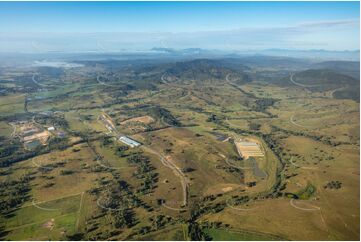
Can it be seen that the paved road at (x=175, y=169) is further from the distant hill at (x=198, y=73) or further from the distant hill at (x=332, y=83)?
the distant hill at (x=198, y=73)

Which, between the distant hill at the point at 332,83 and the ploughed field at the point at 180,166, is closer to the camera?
the ploughed field at the point at 180,166

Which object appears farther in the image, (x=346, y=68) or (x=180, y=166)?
(x=346, y=68)

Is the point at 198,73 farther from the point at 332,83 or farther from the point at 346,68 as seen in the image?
the point at 346,68

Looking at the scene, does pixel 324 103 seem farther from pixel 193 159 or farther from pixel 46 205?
pixel 46 205

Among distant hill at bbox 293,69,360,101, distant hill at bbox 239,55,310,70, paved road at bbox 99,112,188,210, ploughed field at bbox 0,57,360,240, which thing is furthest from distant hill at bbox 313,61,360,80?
paved road at bbox 99,112,188,210

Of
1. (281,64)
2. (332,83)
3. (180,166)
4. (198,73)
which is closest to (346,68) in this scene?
(281,64)

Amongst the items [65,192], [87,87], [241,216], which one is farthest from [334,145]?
[87,87]

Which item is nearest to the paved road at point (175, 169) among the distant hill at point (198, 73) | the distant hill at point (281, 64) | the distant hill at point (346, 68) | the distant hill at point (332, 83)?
the distant hill at point (332, 83)

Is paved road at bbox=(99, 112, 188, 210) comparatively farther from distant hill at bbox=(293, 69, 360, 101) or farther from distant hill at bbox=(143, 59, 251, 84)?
distant hill at bbox=(143, 59, 251, 84)
